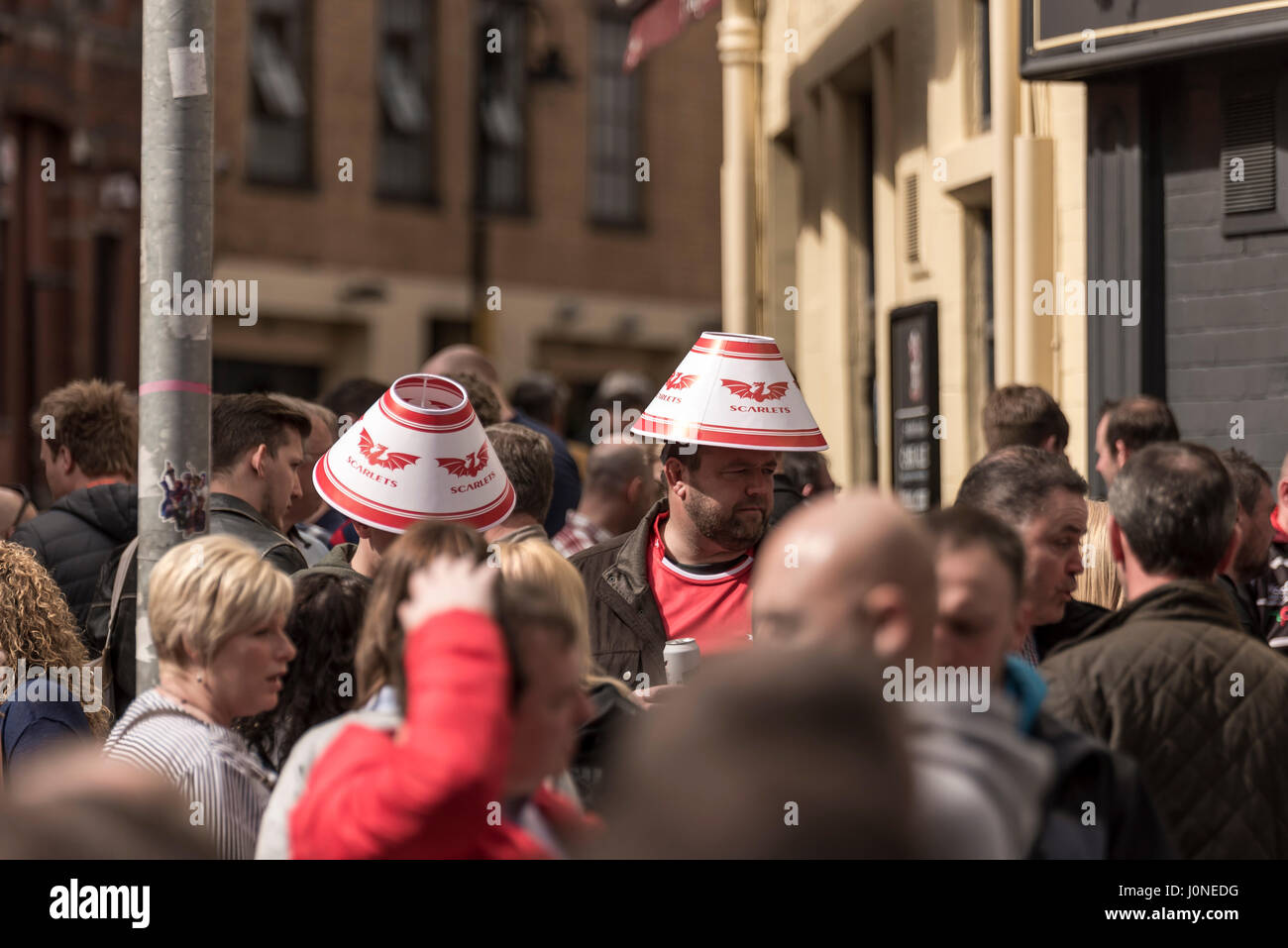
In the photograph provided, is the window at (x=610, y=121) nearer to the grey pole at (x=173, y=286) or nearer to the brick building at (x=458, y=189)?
the brick building at (x=458, y=189)

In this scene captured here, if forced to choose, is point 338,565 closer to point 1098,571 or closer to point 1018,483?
point 1018,483

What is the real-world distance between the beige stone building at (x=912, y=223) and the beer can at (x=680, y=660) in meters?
4.68

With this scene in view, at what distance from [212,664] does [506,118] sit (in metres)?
23.6

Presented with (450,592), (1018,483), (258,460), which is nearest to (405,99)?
(258,460)

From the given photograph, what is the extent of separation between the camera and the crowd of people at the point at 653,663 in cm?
208

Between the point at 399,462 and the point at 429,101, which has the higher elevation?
the point at 429,101

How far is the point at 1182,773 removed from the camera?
3.78 meters

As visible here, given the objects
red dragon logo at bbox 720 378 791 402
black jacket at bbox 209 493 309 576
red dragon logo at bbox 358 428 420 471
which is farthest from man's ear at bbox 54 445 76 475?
red dragon logo at bbox 720 378 791 402

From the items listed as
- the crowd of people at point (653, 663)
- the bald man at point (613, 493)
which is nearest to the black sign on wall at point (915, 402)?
the bald man at point (613, 493)

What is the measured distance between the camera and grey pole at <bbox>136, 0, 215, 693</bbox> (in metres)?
4.47
